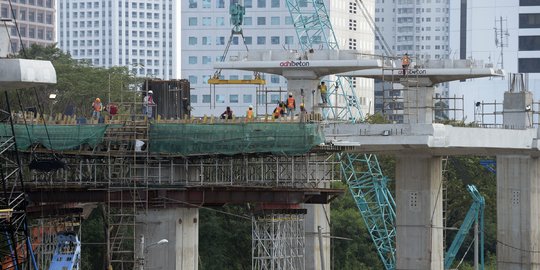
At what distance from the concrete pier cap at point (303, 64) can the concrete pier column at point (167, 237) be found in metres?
15.3

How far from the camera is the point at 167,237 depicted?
71.6 metres

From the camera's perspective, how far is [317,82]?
8744 cm

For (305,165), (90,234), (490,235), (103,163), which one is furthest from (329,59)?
(490,235)

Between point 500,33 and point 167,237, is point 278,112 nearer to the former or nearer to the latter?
point 167,237

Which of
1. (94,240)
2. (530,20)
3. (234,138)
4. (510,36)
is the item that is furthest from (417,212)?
(530,20)

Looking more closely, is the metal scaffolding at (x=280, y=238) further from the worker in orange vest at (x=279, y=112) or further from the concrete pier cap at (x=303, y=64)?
the concrete pier cap at (x=303, y=64)

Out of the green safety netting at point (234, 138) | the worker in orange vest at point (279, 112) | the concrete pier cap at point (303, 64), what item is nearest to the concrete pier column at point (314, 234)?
the concrete pier cap at point (303, 64)

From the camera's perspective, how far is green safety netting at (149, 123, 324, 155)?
71.9 m

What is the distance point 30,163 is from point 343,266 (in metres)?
50.5

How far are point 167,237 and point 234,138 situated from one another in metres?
5.00

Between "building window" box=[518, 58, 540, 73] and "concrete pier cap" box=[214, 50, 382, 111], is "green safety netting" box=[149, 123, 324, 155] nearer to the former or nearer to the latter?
"concrete pier cap" box=[214, 50, 382, 111]

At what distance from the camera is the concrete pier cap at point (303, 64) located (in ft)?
278

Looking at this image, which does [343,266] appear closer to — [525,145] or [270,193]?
[525,145]

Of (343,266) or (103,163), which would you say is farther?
(343,266)
